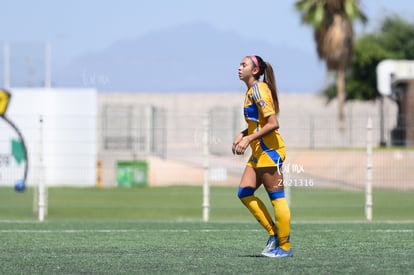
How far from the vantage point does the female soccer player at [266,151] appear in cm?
1007

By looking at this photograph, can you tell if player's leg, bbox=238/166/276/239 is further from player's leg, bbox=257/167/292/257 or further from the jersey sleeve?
the jersey sleeve

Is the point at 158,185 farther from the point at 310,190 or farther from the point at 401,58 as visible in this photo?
the point at 401,58

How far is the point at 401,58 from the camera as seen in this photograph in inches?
2697

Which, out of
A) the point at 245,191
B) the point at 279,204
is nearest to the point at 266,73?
the point at 245,191

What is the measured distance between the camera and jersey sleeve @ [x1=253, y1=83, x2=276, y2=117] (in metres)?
9.98

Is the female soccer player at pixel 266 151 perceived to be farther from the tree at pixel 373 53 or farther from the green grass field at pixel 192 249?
the tree at pixel 373 53

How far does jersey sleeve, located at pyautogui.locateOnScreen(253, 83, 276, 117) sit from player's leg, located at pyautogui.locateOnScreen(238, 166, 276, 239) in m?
0.60

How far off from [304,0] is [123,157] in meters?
20.9

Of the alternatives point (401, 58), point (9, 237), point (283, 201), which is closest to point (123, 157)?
point (9, 237)

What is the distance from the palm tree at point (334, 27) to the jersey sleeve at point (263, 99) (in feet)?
126

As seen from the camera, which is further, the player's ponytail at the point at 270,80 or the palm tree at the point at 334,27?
the palm tree at the point at 334,27

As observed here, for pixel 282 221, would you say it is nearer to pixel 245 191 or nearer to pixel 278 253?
pixel 278 253

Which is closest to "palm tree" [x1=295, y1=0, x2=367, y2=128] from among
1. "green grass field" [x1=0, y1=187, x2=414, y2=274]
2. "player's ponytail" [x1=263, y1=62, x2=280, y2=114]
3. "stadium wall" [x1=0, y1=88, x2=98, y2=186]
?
"stadium wall" [x1=0, y1=88, x2=98, y2=186]

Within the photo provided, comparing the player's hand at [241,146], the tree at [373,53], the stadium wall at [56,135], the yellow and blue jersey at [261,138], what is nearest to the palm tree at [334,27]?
the tree at [373,53]
